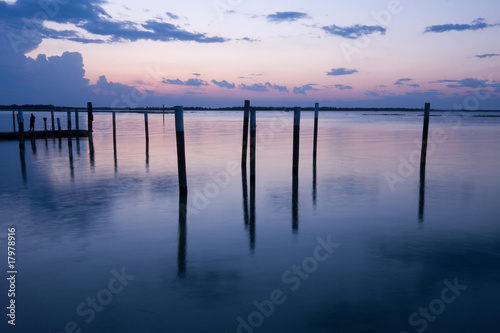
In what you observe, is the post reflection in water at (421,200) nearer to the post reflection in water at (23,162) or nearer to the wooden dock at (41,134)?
the post reflection in water at (23,162)

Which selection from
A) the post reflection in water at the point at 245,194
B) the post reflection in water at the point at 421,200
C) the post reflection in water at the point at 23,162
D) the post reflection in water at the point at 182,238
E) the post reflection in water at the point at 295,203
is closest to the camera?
the post reflection in water at the point at 182,238

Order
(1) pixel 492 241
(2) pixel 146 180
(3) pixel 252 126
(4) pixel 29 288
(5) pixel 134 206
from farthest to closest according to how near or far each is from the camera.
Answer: (2) pixel 146 180 < (3) pixel 252 126 < (5) pixel 134 206 < (1) pixel 492 241 < (4) pixel 29 288

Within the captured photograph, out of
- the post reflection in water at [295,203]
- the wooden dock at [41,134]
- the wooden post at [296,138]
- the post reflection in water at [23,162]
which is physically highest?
the wooden post at [296,138]

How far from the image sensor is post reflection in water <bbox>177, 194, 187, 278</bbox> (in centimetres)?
665

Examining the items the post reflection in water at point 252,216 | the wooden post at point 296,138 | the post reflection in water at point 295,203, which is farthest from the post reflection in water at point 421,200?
the wooden post at point 296,138

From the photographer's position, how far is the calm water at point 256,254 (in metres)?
5.08

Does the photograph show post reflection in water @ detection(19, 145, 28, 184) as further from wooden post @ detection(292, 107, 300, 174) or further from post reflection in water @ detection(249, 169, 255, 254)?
wooden post @ detection(292, 107, 300, 174)

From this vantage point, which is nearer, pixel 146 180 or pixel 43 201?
pixel 43 201

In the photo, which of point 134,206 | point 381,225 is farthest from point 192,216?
point 381,225

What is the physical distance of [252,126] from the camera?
46.4 feet

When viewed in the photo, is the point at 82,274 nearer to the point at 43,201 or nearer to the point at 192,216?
the point at 192,216

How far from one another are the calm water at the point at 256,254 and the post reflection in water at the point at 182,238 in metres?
0.06

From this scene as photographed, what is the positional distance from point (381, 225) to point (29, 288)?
7287 millimetres

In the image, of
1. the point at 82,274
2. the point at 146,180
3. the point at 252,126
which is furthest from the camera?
the point at 146,180
